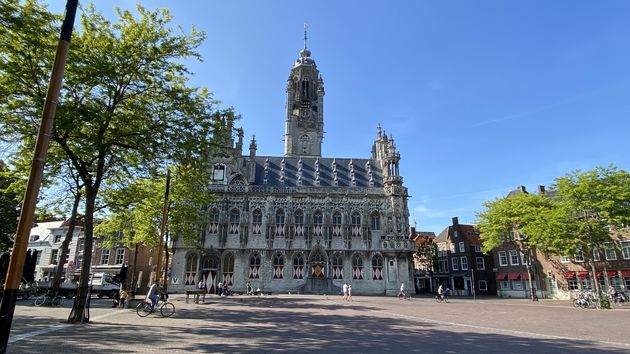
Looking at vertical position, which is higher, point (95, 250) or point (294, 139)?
point (294, 139)

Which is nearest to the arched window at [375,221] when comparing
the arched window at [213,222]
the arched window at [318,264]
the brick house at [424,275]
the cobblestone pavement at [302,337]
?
the arched window at [318,264]

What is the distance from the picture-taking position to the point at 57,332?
38.7 ft

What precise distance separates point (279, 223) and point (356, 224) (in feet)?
32.9

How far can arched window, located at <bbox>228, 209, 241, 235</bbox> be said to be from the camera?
4553 cm

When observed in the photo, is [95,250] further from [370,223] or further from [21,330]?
[21,330]

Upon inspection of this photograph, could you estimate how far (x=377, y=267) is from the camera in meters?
46.1

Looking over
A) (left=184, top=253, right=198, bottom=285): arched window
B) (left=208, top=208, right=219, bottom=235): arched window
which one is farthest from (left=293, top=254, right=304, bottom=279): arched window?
(left=184, top=253, right=198, bottom=285): arched window

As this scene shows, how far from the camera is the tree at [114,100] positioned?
13203 millimetres

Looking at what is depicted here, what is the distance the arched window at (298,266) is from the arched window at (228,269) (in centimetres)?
765

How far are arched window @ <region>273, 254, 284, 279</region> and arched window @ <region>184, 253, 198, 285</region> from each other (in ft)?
31.0

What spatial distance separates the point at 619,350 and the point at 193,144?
1621 cm

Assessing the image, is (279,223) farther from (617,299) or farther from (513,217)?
(617,299)

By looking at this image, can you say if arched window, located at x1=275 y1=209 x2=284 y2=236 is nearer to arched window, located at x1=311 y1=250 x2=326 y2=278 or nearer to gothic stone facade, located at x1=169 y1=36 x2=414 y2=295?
gothic stone facade, located at x1=169 y1=36 x2=414 y2=295

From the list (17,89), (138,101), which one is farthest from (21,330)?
(138,101)
